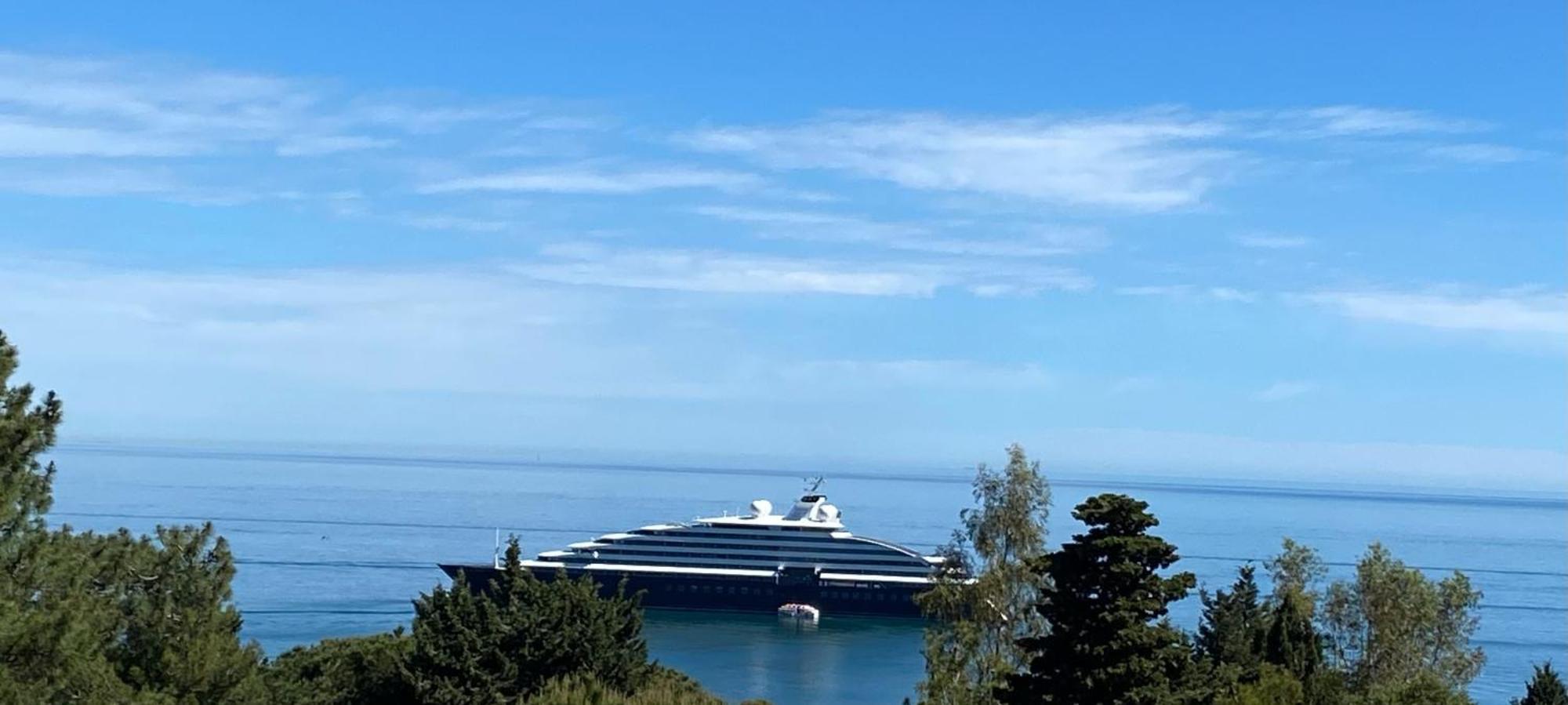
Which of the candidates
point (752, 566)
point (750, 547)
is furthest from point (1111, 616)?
point (750, 547)

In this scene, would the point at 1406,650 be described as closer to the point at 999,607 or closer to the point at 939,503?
the point at 999,607

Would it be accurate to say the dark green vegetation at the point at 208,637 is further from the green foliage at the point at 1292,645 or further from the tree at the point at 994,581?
the green foliage at the point at 1292,645

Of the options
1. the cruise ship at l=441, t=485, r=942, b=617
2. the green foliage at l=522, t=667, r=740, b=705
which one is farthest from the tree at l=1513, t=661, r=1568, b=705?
the cruise ship at l=441, t=485, r=942, b=617

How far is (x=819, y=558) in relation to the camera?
59.5 m

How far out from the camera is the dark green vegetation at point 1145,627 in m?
13.9

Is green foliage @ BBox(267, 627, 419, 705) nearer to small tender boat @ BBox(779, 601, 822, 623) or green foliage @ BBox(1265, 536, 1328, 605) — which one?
green foliage @ BBox(1265, 536, 1328, 605)

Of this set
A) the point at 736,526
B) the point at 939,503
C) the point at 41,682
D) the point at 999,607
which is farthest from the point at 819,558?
the point at 939,503

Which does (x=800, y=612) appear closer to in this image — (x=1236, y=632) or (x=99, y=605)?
(x=1236, y=632)

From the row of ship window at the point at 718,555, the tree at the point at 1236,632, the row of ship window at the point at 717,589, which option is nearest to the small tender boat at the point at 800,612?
the row of ship window at the point at 717,589

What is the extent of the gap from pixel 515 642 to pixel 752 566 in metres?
40.0

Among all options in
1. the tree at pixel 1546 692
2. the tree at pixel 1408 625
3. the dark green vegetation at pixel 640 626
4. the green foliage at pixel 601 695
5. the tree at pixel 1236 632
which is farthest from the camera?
the tree at pixel 1408 625

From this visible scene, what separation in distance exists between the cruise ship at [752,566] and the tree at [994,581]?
37399 millimetres

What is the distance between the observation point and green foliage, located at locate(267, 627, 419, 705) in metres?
17.2

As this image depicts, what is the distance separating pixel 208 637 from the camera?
49.3ft
